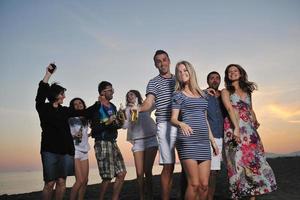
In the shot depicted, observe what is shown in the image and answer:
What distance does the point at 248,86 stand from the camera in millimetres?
6902

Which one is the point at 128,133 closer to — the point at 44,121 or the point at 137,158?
the point at 137,158

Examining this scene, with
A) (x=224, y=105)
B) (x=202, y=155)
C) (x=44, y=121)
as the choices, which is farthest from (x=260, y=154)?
(x=44, y=121)

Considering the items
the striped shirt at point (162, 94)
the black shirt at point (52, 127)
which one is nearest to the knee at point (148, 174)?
the striped shirt at point (162, 94)

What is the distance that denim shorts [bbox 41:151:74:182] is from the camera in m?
6.18

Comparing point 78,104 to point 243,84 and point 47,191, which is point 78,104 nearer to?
point 47,191

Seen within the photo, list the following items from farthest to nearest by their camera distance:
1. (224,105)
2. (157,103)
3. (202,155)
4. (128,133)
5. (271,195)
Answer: (271,195) < (128,133) < (224,105) < (157,103) < (202,155)

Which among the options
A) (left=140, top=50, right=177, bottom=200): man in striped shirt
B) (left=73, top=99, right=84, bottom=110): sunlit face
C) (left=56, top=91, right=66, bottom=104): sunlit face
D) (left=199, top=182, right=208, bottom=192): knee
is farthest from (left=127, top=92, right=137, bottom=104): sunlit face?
(left=199, top=182, right=208, bottom=192): knee

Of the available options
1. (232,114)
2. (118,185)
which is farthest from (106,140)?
(232,114)

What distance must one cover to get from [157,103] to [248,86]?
5.83 feet

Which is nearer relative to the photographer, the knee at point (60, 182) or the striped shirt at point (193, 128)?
the striped shirt at point (193, 128)

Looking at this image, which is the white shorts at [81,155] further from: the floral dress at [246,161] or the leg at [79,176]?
the floral dress at [246,161]

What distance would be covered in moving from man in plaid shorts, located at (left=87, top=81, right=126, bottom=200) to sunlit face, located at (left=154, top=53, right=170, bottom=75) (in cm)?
164

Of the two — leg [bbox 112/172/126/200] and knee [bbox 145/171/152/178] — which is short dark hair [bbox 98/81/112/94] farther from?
knee [bbox 145/171/152/178]

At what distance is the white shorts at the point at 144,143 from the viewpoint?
22.4 feet
